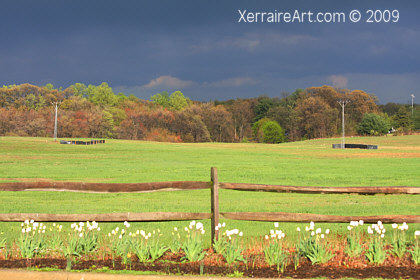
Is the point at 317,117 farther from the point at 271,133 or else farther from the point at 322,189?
the point at 322,189

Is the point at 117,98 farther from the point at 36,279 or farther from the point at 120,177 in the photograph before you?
the point at 36,279

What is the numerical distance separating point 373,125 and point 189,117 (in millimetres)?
49455

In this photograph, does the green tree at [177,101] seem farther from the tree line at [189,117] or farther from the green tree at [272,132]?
the green tree at [272,132]

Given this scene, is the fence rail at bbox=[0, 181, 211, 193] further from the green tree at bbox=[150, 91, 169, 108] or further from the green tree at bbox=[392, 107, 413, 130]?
the green tree at bbox=[150, 91, 169, 108]

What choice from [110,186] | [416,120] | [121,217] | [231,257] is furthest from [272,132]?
[231,257]

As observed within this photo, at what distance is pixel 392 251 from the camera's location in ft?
24.2

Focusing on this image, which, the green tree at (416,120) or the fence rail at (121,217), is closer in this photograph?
the fence rail at (121,217)

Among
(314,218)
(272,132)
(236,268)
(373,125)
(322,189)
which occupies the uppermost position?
(373,125)

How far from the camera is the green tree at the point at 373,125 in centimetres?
11912

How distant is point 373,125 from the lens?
119500 mm

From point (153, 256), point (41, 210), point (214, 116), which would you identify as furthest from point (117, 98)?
point (153, 256)

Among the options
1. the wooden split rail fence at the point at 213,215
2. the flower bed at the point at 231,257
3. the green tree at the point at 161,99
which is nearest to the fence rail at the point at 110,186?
the wooden split rail fence at the point at 213,215

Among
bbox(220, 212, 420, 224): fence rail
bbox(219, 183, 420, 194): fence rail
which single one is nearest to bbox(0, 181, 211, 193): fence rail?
bbox(219, 183, 420, 194): fence rail

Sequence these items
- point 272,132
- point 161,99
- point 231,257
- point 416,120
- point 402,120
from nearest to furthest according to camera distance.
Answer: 1. point 231,257
2. point 416,120
3. point 402,120
4. point 272,132
5. point 161,99
